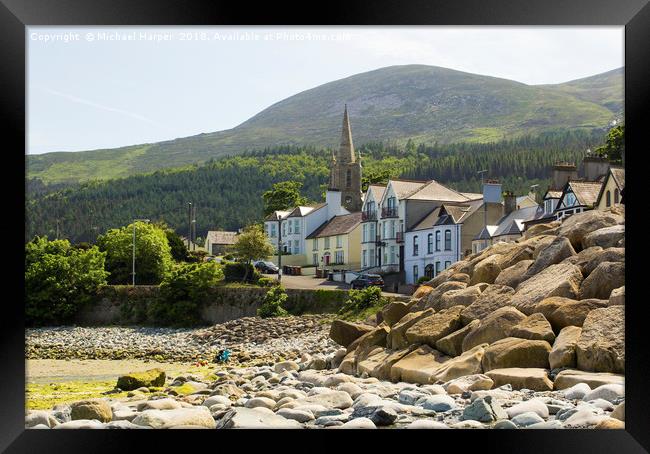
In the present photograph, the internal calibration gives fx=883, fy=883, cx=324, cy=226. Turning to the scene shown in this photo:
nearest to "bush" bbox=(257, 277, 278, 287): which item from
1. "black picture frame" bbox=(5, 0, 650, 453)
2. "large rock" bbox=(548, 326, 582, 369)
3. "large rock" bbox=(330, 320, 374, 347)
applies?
"large rock" bbox=(330, 320, 374, 347)

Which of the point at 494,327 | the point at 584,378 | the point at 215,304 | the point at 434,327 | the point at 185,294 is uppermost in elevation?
the point at 494,327

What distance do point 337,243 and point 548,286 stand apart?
114 feet

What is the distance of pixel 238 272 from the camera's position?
4078cm

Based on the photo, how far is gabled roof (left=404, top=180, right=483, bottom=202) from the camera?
130 ft

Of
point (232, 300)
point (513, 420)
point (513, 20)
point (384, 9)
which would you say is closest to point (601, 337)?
point (513, 420)

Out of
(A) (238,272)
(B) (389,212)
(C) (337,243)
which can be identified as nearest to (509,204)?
(B) (389,212)

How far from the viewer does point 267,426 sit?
7703mm

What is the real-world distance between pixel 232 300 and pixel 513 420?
30.9 metres

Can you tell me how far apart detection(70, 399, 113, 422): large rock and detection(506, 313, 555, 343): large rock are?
517cm

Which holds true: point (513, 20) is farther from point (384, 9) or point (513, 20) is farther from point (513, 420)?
point (513, 420)

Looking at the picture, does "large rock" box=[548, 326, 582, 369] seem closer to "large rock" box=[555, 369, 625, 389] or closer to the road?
"large rock" box=[555, 369, 625, 389]

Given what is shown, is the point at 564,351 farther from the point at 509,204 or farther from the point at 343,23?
the point at 509,204

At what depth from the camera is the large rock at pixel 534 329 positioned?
11.0 metres

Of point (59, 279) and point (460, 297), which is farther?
point (59, 279)
